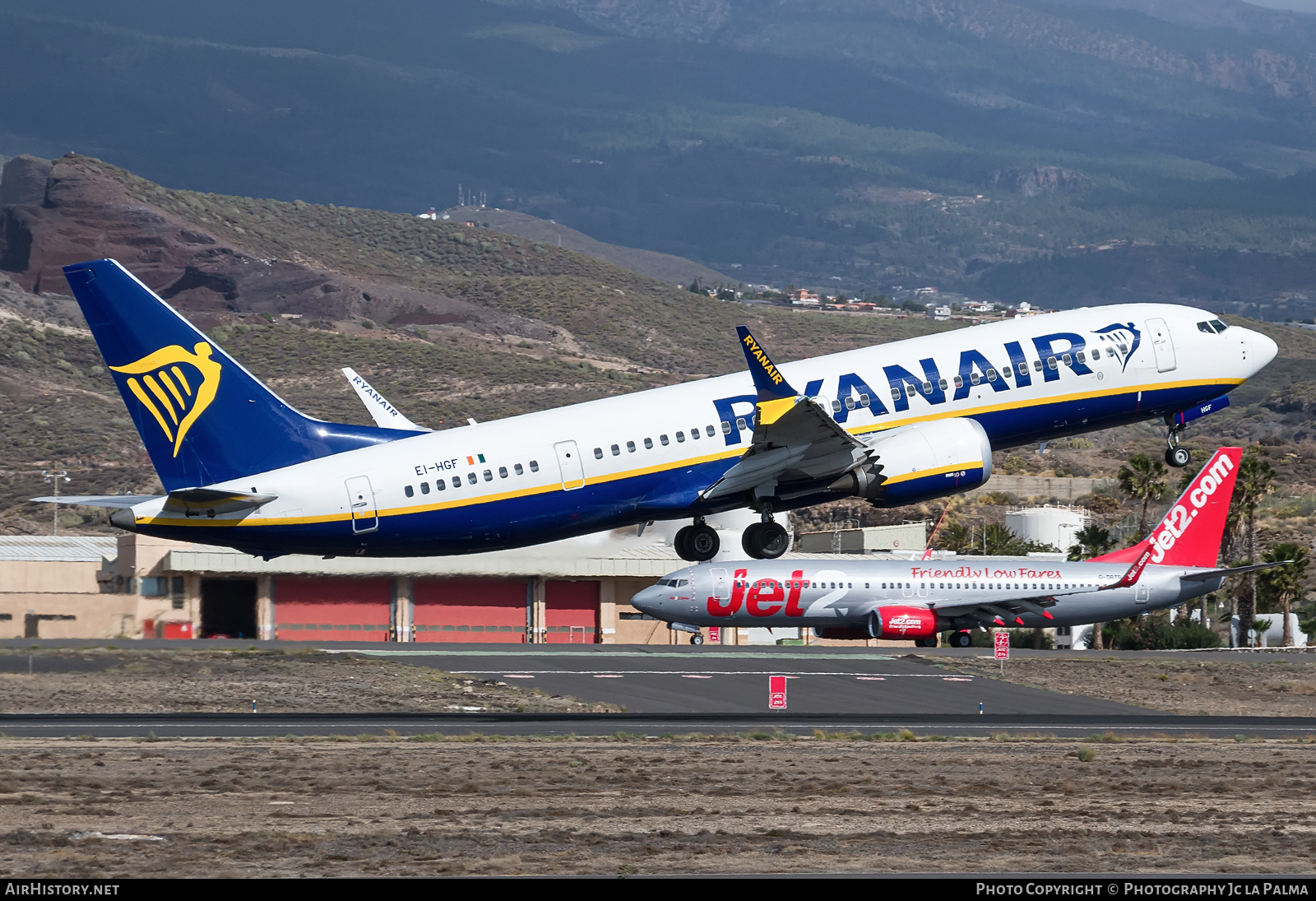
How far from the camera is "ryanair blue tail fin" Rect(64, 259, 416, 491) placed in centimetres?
4359

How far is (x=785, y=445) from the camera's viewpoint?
149 feet

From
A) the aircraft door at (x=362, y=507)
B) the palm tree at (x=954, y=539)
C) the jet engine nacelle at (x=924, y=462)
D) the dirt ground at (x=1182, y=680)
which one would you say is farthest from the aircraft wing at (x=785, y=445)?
the palm tree at (x=954, y=539)

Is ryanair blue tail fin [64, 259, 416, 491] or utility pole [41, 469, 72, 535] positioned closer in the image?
ryanair blue tail fin [64, 259, 416, 491]

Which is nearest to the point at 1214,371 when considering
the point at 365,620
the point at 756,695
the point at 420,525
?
the point at 756,695

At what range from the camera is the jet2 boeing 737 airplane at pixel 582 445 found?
4362 cm

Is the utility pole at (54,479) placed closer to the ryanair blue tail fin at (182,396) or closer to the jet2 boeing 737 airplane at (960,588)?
the jet2 boeing 737 airplane at (960,588)

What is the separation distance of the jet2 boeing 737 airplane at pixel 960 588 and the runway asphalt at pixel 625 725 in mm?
23307

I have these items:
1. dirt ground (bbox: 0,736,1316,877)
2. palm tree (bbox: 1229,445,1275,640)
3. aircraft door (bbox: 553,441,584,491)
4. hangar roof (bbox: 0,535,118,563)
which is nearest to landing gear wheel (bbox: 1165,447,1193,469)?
dirt ground (bbox: 0,736,1316,877)

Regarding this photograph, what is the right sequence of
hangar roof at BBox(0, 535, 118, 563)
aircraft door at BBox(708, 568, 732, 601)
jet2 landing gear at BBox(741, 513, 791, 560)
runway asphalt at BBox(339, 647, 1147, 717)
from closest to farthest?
1. jet2 landing gear at BBox(741, 513, 791, 560)
2. runway asphalt at BBox(339, 647, 1147, 717)
3. aircraft door at BBox(708, 568, 732, 601)
4. hangar roof at BBox(0, 535, 118, 563)

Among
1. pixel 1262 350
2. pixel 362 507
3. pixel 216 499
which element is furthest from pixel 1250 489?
pixel 216 499

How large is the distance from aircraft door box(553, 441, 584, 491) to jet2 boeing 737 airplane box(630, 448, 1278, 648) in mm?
34759

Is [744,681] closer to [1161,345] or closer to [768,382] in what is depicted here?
[1161,345]

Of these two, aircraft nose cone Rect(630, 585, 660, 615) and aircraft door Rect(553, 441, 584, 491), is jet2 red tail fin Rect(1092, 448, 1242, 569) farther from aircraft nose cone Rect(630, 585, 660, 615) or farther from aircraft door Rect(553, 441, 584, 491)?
aircraft door Rect(553, 441, 584, 491)

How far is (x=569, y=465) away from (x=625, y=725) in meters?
9.06
